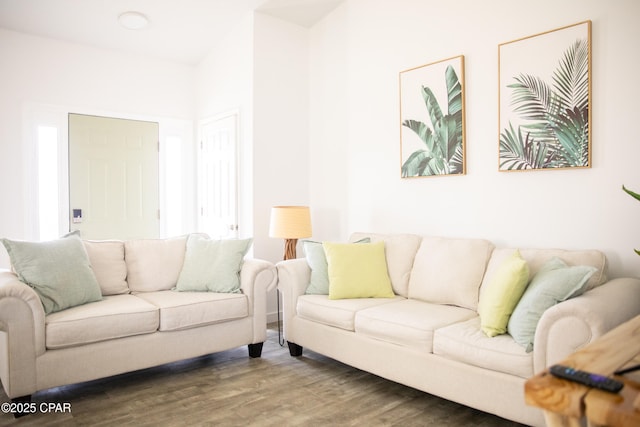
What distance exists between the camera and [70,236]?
3.17 m

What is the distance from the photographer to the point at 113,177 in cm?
480

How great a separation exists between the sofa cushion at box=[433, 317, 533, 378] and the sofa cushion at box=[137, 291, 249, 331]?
1.44 m

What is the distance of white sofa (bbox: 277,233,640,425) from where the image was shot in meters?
2.05

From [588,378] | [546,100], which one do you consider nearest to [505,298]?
[588,378]

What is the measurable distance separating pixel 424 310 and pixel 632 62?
72.9 inches

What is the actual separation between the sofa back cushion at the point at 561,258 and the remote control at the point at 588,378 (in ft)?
4.38

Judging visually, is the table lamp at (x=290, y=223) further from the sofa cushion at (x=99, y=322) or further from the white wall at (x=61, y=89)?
the white wall at (x=61, y=89)

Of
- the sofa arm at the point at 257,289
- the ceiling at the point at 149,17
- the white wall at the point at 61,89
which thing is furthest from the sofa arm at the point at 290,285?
the white wall at the point at 61,89

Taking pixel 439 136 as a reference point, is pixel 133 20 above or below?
above

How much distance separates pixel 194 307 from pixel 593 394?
2.49 metres

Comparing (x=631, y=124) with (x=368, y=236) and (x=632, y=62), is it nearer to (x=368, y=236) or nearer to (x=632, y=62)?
(x=632, y=62)

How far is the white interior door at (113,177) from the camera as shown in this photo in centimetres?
458

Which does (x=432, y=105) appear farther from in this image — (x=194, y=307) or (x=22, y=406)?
(x=22, y=406)

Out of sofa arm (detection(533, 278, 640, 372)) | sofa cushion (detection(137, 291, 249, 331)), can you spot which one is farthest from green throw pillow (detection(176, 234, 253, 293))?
sofa arm (detection(533, 278, 640, 372))
